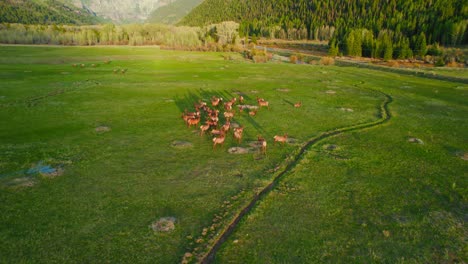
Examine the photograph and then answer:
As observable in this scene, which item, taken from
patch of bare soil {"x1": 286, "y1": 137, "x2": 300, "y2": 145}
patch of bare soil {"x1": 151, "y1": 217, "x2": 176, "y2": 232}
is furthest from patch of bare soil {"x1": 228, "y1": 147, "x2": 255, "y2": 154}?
patch of bare soil {"x1": 151, "y1": 217, "x2": 176, "y2": 232}

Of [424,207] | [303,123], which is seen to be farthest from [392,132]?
[424,207]

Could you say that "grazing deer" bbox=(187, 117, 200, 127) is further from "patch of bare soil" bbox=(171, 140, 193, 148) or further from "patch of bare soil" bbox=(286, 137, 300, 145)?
"patch of bare soil" bbox=(286, 137, 300, 145)

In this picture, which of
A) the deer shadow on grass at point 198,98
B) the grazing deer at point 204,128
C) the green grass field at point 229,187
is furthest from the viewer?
the deer shadow on grass at point 198,98

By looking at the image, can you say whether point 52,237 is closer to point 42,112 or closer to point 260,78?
point 42,112

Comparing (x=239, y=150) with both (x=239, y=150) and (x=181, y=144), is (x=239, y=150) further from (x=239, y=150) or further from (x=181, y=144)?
(x=181, y=144)

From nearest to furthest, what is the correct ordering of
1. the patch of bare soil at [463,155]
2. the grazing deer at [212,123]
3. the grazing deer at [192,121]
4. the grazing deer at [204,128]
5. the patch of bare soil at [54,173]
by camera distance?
the patch of bare soil at [54,173] → the patch of bare soil at [463,155] → the grazing deer at [204,128] → the grazing deer at [212,123] → the grazing deer at [192,121]

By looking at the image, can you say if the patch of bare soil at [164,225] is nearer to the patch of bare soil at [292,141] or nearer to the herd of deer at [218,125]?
the herd of deer at [218,125]

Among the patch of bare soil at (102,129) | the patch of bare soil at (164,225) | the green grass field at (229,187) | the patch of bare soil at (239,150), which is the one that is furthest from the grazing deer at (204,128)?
the patch of bare soil at (164,225)
